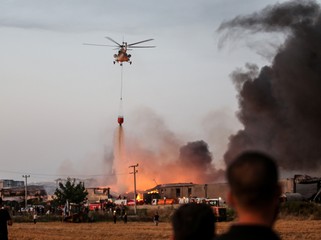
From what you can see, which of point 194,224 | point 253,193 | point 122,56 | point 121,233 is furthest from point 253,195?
point 122,56

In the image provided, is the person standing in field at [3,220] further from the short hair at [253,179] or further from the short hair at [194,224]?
the short hair at [253,179]

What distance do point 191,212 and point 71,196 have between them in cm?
8801

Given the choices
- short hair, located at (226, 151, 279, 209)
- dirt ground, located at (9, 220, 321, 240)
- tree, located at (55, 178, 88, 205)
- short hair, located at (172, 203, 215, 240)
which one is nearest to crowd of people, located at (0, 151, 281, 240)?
short hair, located at (226, 151, 279, 209)

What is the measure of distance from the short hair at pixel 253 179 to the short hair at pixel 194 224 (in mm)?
959

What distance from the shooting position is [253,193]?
163 inches

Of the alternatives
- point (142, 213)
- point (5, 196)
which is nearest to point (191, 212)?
point (142, 213)

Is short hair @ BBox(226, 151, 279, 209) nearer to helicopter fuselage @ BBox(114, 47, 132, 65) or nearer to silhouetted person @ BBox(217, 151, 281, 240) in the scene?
silhouetted person @ BBox(217, 151, 281, 240)

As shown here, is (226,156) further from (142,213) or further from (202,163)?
(142,213)

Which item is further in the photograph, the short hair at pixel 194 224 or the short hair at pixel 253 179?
the short hair at pixel 194 224

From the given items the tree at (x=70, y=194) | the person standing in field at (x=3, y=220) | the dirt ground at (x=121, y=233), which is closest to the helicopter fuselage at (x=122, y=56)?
the tree at (x=70, y=194)

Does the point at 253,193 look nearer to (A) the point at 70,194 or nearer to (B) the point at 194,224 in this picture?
(B) the point at 194,224

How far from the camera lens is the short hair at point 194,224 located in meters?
5.14

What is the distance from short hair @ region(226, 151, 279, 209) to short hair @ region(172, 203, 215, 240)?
37.7 inches

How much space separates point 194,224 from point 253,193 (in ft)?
3.66
